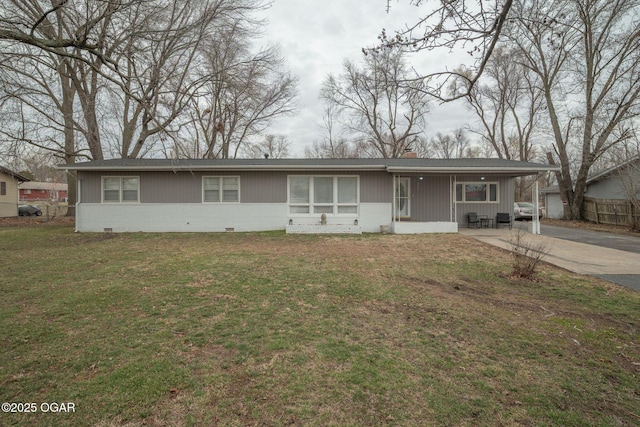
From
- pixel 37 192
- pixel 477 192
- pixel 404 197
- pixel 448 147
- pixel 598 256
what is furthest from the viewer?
pixel 37 192

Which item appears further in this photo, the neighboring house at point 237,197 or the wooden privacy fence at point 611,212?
the wooden privacy fence at point 611,212

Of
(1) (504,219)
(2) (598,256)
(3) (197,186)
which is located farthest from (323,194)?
(2) (598,256)

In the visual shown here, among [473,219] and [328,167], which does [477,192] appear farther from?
[328,167]

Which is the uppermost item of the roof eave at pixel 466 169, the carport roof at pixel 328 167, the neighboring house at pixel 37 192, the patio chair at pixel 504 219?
the neighboring house at pixel 37 192

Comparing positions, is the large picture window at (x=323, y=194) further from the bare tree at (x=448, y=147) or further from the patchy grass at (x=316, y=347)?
the bare tree at (x=448, y=147)

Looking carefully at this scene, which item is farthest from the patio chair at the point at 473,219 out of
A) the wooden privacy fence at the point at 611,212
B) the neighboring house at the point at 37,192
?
the neighboring house at the point at 37,192

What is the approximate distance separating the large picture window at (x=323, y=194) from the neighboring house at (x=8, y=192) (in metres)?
22.6

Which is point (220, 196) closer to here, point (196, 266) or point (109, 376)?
point (196, 266)

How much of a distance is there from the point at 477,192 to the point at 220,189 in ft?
36.6

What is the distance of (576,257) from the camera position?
7438 millimetres

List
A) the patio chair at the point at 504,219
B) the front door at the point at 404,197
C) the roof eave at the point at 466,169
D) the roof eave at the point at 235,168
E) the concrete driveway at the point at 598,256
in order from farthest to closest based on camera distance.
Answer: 1. the front door at the point at 404,197
2. the patio chair at the point at 504,219
3. the roof eave at the point at 235,168
4. the roof eave at the point at 466,169
5. the concrete driveway at the point at 598,256

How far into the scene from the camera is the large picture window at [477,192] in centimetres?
1324

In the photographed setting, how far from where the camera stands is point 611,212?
1591 centimetres

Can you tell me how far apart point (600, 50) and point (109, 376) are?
24.5 metres
